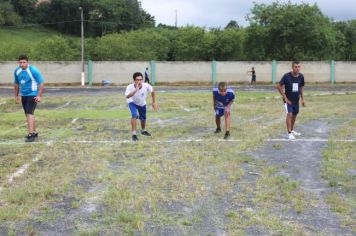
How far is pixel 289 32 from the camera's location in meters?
50.5

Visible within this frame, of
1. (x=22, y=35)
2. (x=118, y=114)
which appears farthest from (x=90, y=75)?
(x=22, y=35)

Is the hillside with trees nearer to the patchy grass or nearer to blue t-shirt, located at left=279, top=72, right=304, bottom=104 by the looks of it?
blue t-shirt, located at left=279, top=72, right=304, bottom=104

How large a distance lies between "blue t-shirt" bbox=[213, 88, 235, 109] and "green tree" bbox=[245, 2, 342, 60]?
3987 cm

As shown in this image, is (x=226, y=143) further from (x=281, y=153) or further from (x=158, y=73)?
(x=158, y=73)

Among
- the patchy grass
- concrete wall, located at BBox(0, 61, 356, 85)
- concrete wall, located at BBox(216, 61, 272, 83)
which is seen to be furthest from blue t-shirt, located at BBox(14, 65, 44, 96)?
concrete wall, located at BBox(216, 61, 272, 83)

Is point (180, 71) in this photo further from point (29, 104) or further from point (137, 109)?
point (29, 104)

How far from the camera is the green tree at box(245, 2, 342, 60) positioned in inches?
1983

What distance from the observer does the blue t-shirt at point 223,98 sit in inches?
480

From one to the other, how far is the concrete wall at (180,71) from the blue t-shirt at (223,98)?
32.9m

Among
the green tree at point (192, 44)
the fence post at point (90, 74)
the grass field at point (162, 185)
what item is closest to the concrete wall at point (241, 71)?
the fence post at point (90, 74)

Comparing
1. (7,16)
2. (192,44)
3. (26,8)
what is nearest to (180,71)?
(192,44)

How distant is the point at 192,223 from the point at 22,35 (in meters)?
93.1

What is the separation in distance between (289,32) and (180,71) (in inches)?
462

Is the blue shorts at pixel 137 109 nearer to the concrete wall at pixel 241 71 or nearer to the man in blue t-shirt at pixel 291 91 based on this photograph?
the man in blue t-shirt at pixel 291 91
